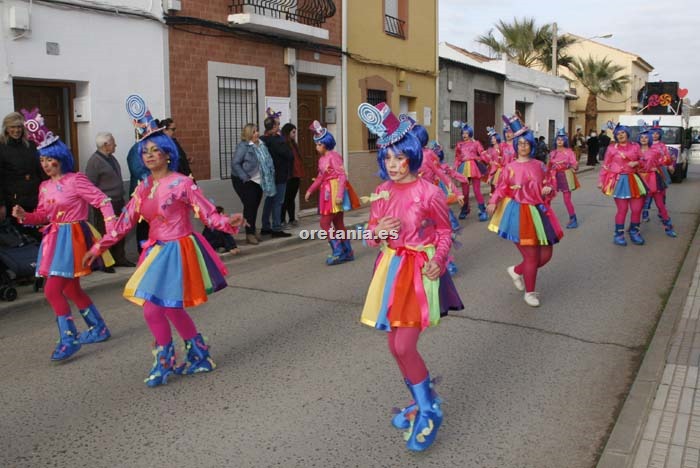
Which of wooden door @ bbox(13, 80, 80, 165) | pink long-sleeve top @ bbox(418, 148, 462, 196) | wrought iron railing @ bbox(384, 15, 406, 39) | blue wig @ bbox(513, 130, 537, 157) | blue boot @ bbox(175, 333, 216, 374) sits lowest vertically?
blue boot @ bbox(175, 333, 216, 374)

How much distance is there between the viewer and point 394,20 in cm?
1845

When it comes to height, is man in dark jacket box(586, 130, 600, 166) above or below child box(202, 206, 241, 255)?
above

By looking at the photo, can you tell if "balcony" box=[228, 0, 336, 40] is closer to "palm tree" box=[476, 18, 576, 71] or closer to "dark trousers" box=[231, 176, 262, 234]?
"dark trousers" box=[231, 176, 262, 234]

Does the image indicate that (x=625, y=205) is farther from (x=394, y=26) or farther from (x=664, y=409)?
(x=394, y=26)

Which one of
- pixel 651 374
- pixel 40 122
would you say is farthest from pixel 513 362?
pixel 40 122

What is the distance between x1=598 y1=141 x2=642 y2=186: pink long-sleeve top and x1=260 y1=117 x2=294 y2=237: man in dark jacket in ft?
16.8

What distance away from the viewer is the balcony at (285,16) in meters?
12.4

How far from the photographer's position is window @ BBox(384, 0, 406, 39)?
18031 millimetres

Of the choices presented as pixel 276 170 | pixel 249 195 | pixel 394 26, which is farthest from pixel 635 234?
pixel 394 26

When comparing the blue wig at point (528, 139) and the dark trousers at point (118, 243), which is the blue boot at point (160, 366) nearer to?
the blue wig at point (528, 139)

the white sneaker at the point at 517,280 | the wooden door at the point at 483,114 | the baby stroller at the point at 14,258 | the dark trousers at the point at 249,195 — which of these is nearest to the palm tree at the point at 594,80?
the wooden door at the point at 483,114

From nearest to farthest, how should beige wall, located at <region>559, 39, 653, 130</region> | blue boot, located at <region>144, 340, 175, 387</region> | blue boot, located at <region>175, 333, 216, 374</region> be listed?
blue boot, located at <region>144, 340, 175, 387</region> → blue boot, located at <region>175, 333, 216, 374</region> → beige wall, located at <region>559, 39, 653, 130</region>

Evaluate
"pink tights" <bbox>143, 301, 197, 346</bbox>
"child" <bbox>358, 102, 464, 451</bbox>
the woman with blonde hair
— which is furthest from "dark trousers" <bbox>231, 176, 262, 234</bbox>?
"child" <bbox>358, 102, 464, 451</bbox>

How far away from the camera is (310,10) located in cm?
1448
